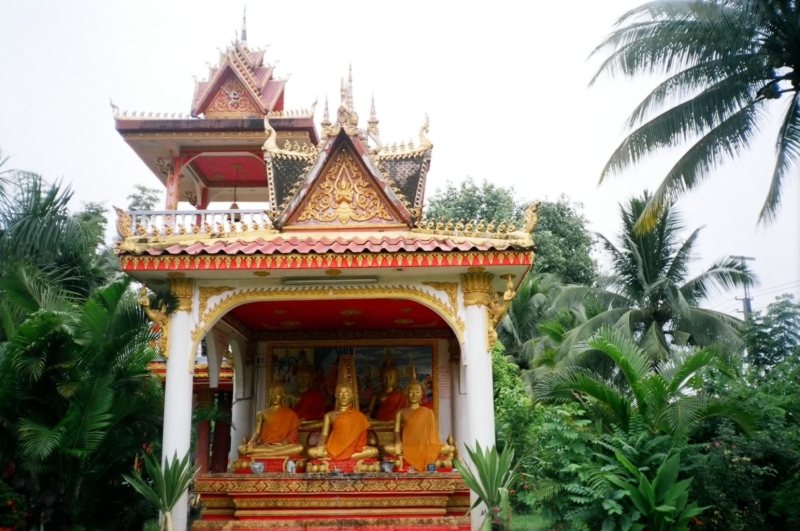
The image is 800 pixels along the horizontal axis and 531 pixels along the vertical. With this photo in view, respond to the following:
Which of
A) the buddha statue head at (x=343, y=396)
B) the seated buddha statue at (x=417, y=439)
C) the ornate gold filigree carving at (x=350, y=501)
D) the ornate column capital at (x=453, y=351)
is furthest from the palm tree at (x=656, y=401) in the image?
the buddha statue head at (x=343, y=396)

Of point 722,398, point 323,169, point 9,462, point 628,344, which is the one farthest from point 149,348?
point 722,398

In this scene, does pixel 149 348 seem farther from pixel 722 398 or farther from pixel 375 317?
pixel 722 398

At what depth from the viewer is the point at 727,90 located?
12641 mm

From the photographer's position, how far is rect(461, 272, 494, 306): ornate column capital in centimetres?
1020

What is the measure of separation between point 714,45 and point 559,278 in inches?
592

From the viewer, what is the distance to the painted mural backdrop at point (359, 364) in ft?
43.1

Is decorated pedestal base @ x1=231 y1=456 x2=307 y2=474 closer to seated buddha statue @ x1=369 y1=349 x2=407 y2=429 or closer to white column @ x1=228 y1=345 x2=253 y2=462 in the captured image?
seated buddha statue @ x1=369 y1=349 x2=407 y2=429

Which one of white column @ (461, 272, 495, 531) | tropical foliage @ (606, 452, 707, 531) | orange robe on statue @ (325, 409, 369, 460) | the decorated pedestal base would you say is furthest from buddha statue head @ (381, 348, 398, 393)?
tropical foliage @ (606, 452, 707, 531)

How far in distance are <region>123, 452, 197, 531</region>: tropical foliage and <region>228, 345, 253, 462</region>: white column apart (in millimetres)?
3927

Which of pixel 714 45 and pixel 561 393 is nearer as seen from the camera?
pixel 561 393

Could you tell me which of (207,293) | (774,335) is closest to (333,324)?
(207,293)

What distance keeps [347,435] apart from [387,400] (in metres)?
1.48

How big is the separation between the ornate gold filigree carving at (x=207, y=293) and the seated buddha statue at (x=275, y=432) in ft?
8.20

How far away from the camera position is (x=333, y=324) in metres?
13.0
